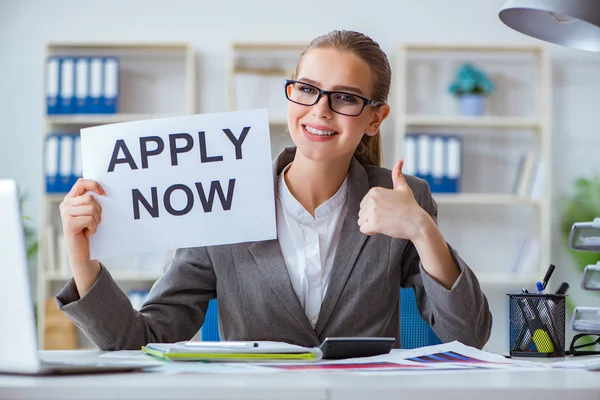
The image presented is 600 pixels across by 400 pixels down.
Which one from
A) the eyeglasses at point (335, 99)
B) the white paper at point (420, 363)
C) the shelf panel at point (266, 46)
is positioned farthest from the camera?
the shelf panel at point (266, 46)

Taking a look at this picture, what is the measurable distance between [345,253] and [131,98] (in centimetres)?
315

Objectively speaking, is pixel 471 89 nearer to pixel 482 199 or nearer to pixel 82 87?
pixel 482 199

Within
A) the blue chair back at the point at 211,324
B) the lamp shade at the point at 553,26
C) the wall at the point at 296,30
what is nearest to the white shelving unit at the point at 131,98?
the wall at the point at 296,30

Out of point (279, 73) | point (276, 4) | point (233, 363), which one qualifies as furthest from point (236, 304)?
point (276, 4)

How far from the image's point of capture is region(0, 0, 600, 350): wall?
4.48 m

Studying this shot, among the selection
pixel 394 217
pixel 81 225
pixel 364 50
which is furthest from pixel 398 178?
pixel 81 225

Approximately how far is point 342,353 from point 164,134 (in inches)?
20.9

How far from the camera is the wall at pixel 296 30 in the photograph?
4480mm

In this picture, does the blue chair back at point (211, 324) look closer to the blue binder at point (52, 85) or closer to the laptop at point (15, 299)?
the laptop at point (15, 299)

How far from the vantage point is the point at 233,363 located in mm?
1110

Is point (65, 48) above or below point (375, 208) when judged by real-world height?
above

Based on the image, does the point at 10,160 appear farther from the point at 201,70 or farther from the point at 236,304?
the point at 236,304

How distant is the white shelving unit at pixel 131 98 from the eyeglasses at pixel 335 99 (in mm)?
2742

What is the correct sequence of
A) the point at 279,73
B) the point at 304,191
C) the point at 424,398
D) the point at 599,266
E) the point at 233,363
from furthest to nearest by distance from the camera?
the point at 279,73, the point at 304,191, the point at 599,266, the point at 233,363, the point at 424,398
